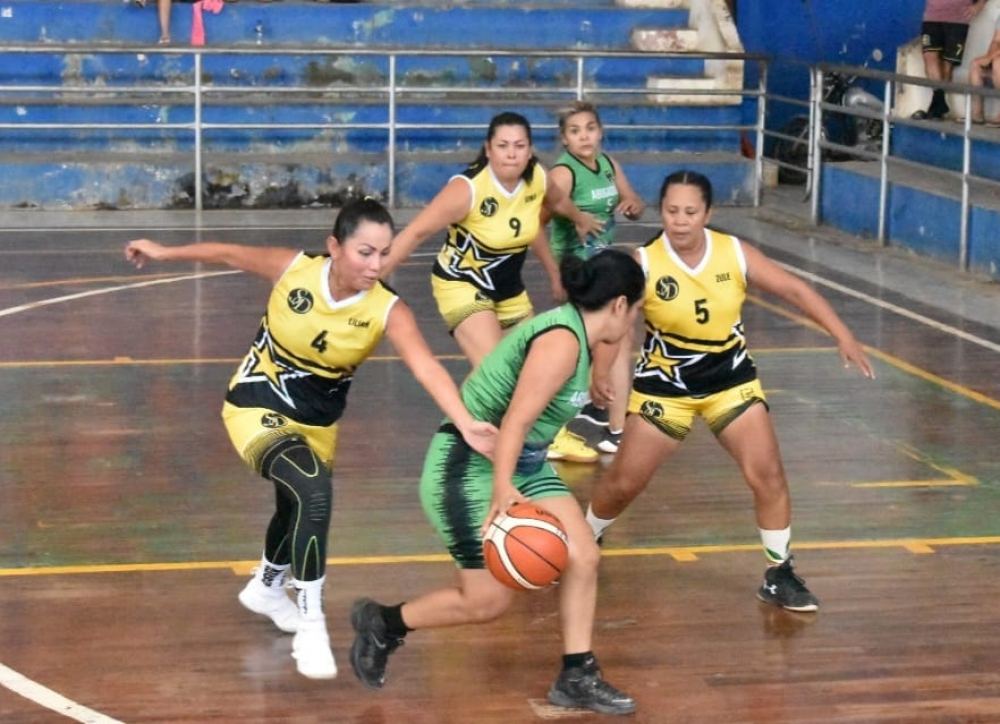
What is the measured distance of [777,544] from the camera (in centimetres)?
761

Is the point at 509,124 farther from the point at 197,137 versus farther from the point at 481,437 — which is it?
the point at 197,137

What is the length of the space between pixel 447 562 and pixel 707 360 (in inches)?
62.7

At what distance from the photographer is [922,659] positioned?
7.03m

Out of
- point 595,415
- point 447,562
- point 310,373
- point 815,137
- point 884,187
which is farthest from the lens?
point 815,137

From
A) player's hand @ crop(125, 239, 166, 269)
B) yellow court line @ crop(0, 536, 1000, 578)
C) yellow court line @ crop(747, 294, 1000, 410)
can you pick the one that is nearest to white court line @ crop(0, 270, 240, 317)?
yellow court line @ crop(747, 294, 1000, 410)

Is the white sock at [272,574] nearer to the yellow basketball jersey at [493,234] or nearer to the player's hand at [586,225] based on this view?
the yellow basketball jersey at [493,234]

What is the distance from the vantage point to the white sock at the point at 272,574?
23.6 feet

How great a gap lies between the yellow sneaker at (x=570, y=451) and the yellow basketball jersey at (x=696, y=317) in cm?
259

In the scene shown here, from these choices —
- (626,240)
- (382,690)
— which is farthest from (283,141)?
(382,690)

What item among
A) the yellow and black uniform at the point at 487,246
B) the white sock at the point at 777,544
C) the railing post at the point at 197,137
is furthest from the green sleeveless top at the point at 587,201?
the railing post at the point at 197,137

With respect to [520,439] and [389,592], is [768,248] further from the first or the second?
[520,439]

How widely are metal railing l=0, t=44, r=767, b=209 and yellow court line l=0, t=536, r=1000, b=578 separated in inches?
483

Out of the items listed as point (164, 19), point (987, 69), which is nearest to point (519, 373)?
point (987, 69)

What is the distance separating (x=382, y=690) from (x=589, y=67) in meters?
16.7
